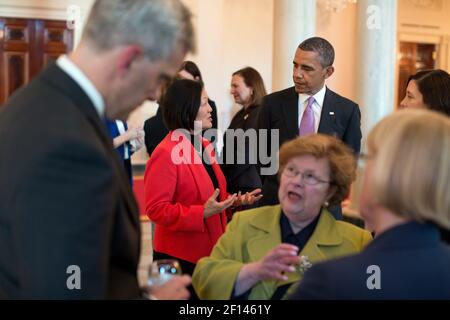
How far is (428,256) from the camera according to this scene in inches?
52.4

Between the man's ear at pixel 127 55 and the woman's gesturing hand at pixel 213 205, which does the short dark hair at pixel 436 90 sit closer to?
the woman's gesturing hand at pixel 213 205

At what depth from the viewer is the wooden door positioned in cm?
752

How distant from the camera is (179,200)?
304 cm

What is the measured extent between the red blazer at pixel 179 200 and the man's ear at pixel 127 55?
1.68 meters

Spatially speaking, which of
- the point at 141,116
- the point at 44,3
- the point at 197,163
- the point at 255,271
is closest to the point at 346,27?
the point at 141,116

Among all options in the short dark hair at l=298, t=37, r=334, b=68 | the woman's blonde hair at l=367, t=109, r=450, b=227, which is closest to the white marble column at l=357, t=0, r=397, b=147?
the short dark hair at l=298, t=37, r=334, b=68

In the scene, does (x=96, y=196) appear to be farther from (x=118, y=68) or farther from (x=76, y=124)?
(x=118, y=68)

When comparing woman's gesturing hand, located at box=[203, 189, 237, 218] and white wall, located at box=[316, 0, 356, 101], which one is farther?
white wall, located at box=[316, 0, 356, 101]

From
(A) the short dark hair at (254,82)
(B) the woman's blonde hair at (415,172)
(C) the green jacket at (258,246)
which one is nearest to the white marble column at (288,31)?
(A) the short dark hair at (254,82)

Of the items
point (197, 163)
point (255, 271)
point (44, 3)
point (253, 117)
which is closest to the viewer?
point (255, 271)

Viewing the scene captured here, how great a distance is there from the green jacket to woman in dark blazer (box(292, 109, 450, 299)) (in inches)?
32.2

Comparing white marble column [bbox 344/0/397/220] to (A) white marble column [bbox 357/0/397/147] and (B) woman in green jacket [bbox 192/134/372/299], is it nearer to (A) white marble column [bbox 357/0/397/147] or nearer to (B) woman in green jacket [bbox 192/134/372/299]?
(A) white marble column [bbox 357/0/397/147]

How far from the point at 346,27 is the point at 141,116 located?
3.77 m

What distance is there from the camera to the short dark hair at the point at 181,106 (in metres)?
3.13
